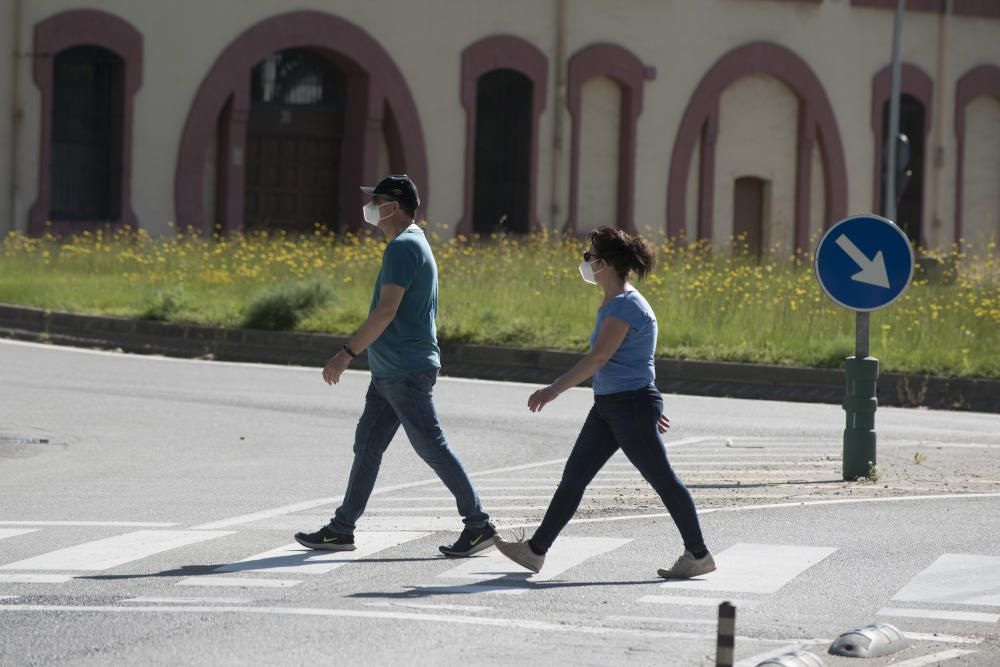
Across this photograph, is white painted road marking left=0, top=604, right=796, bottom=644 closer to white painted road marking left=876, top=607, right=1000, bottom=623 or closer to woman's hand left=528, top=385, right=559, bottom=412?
white painted road marking left=876, top=607, right=1000, bottom=623

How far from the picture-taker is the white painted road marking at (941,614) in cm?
768

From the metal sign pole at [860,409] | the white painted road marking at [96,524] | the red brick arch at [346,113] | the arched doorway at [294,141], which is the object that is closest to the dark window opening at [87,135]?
the red brick arch at [346,113]

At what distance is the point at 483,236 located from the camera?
114ft

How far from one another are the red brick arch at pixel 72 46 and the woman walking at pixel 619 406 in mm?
22143

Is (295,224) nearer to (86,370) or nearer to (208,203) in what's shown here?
(208,203)

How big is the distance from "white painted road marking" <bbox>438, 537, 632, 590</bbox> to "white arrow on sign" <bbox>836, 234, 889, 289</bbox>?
3398 millimetres

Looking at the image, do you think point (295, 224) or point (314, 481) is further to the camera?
point (295, 224)

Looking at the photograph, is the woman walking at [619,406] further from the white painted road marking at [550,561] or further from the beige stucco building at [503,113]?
the beige stucco building at [503,113]

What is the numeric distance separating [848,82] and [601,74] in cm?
566

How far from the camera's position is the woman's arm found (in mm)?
8586

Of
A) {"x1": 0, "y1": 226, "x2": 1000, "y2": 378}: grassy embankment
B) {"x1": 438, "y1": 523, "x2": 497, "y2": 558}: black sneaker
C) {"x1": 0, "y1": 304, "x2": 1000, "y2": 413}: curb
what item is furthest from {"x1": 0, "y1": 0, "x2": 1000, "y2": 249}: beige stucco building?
{"x1": 438, "y1": 523, "x2": 497, "y2": 558}: black sneaker

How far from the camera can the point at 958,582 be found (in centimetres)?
849

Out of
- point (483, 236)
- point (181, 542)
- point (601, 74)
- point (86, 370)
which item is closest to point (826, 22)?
point (601, 74)

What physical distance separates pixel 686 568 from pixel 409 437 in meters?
1.49
